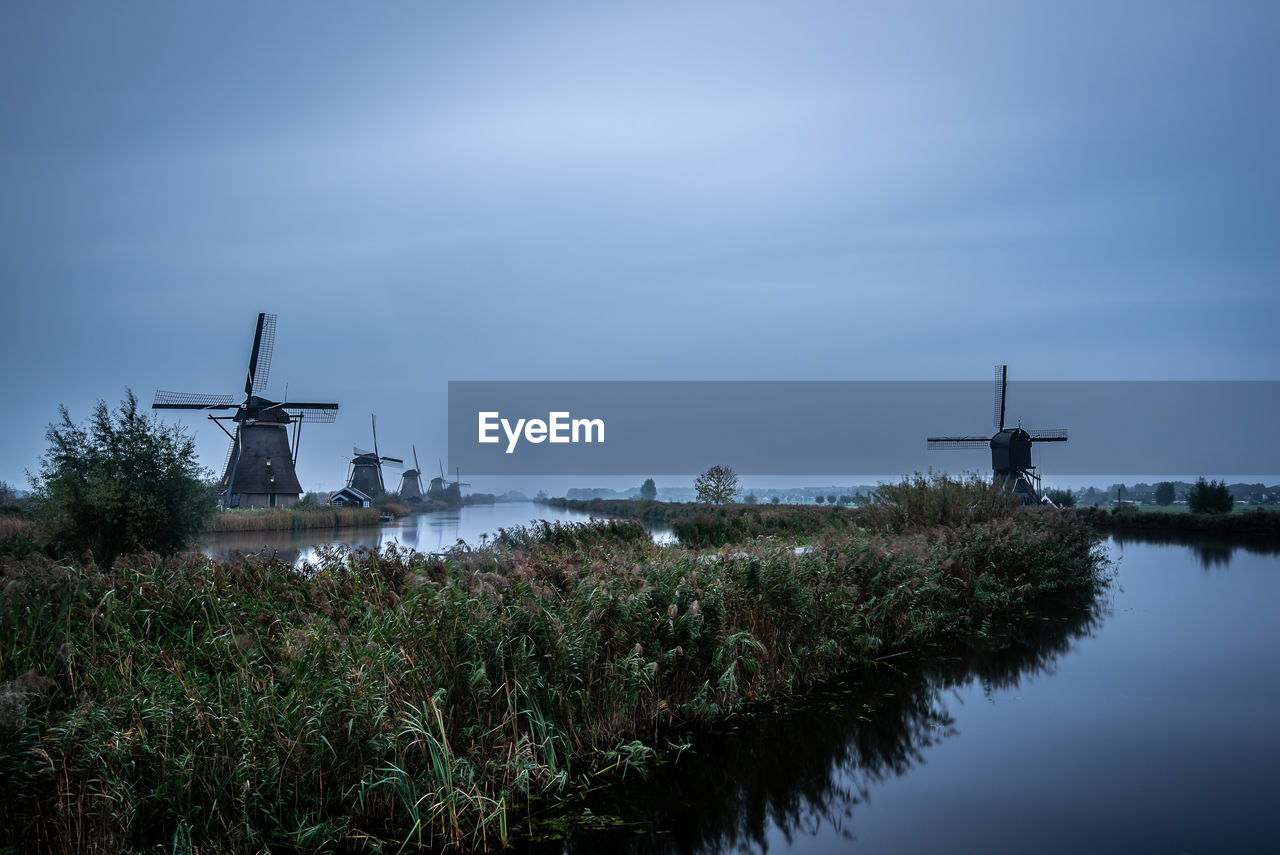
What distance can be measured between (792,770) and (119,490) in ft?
50.5

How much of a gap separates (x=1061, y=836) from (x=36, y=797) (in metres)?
6.05

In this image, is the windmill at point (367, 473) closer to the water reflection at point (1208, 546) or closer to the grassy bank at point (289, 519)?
the grassy bank at point (289, 519)

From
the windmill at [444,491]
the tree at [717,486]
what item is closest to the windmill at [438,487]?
the windmill at [444,491]

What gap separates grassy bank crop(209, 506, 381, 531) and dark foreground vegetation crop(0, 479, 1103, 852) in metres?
25.4

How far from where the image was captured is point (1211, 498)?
4166cm

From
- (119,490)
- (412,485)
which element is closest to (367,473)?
(412,485)

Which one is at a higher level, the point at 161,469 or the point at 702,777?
the point at 161,469

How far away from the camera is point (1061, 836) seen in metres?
5.21

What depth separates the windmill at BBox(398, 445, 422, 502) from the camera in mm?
84125

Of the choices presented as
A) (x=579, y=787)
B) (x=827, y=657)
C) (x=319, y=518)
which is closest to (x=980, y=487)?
(x=827, y=657)

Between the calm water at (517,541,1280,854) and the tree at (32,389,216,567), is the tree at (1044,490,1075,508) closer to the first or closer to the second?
the calm water at (517,541,1280,854)

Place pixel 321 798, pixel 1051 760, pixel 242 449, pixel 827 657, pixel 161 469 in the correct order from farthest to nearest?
pixel 242 449
pixel 161 469
pixel 827 657
pixel 1051 760
pixel 321 798

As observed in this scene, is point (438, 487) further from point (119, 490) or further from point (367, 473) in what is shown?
point (119, 490)

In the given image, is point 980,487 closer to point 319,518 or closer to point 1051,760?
point 1051,760
